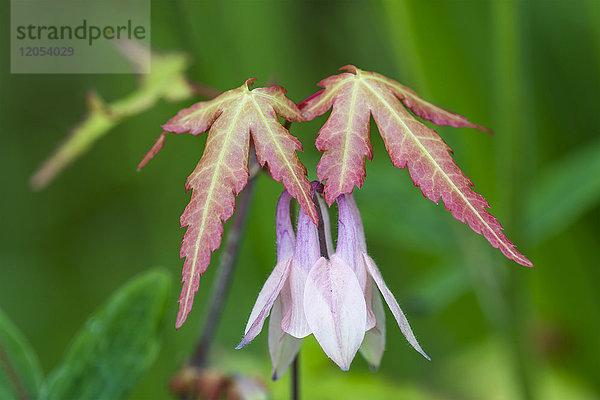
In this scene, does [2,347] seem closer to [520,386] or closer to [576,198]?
[520,386]

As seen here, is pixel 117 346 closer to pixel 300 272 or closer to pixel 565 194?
pixel 300 272

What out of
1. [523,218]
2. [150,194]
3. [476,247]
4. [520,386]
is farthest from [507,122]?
[150,194]

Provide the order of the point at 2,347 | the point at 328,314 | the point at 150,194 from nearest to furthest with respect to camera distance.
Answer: the point at 328,314 < the point at 2,347 < the point at 150,194

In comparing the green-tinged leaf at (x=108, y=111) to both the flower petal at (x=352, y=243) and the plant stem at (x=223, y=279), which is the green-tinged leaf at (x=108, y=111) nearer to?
the plant stem at (x=223, y=279)

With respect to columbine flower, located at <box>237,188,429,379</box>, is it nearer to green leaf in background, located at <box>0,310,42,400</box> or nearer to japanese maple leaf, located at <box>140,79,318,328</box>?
japanese maple leaf, located at <box>140,79,318,328</box>

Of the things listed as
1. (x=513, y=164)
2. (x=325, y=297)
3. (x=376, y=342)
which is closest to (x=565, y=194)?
(x=513, y=164)

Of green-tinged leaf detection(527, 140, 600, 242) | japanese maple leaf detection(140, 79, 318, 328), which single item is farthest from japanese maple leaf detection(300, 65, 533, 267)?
green-tinged leaf detection(527, 140, 600, 242)
